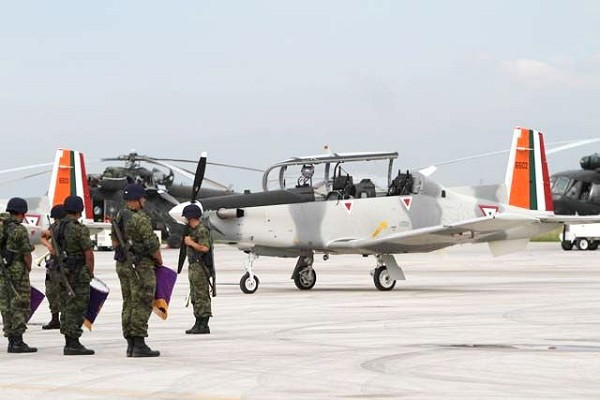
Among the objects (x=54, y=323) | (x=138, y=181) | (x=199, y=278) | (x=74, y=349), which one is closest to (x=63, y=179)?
(x=138, y=181)

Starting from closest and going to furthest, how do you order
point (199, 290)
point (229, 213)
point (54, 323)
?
point (199, 290)
point (54, 323)
point (229, 213)

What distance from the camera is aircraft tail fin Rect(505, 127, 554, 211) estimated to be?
27859 mm

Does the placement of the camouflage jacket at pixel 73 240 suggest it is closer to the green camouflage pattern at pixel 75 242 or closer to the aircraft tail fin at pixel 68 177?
the green camouflage pattern at pixel 75 242

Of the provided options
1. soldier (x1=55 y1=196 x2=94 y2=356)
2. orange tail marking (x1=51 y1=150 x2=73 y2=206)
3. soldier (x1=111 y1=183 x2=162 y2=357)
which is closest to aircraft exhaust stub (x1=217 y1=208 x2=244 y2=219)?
soldier (x1=55 y1=196 x2=94 y2=356)

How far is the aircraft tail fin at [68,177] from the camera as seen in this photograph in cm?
3622

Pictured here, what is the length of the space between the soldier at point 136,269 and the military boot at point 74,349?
0.46 m

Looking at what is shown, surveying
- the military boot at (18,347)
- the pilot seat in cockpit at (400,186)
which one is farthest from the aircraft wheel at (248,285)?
the military boot at (18,347)

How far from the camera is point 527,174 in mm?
28422

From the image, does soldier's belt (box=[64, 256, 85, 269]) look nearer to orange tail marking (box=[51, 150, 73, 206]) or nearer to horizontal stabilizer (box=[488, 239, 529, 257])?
horizontal stabilizer (box=[488, 239, 529, 257])

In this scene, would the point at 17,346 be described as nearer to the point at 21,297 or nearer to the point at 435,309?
the point at 21,297

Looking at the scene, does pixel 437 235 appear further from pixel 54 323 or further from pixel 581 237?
pixel 581 237

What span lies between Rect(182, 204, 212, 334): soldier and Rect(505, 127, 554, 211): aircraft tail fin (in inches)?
502

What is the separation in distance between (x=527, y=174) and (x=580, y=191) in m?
17.9

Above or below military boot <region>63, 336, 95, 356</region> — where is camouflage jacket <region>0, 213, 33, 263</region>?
above
